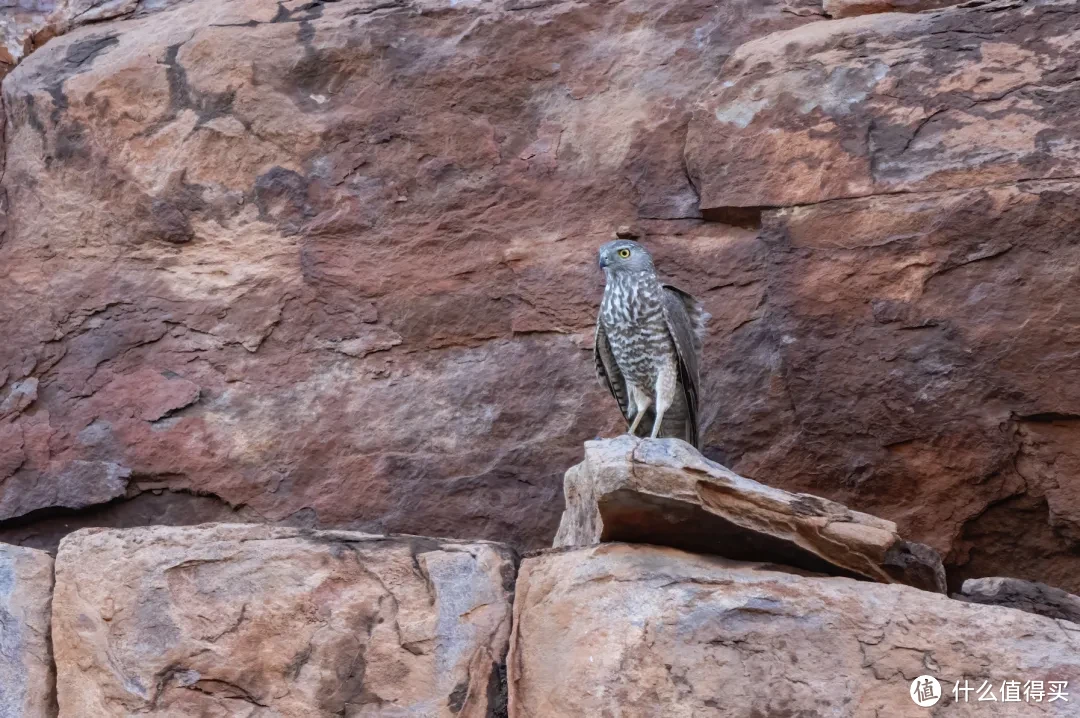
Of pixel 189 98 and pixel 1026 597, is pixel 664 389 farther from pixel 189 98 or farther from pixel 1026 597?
pixel 189 98

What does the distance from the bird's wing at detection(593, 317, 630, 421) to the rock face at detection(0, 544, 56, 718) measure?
7.65 ft

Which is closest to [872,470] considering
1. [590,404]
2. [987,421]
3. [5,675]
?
[987,421]

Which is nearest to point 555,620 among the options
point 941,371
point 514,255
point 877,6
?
point 941,371

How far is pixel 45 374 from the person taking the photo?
19.6ft

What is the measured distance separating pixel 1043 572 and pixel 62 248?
483 centimetres

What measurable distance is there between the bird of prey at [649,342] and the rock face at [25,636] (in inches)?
92.9

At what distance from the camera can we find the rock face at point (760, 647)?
12.5 feet

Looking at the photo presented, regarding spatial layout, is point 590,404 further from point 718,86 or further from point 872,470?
point 718,86

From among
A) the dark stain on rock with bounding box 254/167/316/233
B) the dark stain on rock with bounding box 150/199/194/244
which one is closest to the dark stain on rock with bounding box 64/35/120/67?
the dark stain on rock with bounding box 150/199/194/244

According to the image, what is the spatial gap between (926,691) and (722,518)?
82cm

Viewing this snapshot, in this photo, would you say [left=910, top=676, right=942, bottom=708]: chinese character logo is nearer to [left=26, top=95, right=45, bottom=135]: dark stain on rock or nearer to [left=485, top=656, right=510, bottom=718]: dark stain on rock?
[left=485, top=656, right=510, bottom=718]: dark stain on rock

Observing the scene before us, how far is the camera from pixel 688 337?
5246 millimetres

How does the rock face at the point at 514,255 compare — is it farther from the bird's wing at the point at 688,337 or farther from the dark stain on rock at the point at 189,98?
the bird's wing at the point at 688,337

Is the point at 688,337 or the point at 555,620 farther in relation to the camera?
the point at 688,337
